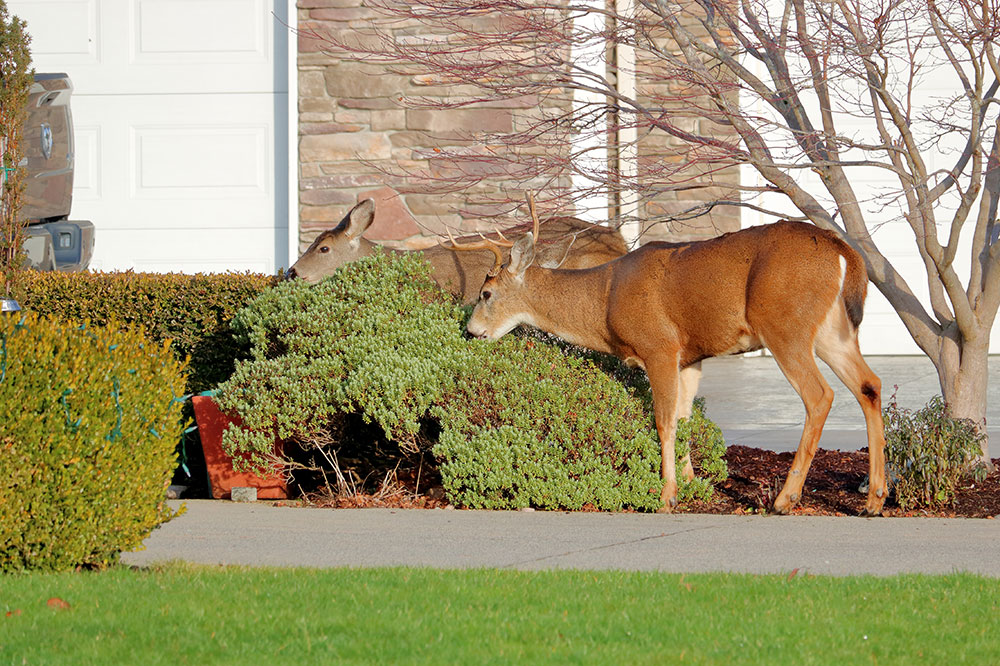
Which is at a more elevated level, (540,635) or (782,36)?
(782,36)

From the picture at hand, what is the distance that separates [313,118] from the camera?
569 inches

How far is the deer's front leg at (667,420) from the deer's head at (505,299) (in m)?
1.02

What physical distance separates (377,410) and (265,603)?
2.91m

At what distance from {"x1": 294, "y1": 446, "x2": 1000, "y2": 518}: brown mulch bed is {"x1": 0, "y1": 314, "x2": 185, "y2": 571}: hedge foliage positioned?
95.6 inches

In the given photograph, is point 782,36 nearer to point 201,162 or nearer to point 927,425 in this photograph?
point 927,425

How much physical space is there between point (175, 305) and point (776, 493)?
14.7 ft

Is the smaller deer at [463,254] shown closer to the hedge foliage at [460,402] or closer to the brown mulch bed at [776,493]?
the hedge foliage at [460,402]

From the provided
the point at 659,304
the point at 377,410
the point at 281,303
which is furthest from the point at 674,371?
the point at 281,303

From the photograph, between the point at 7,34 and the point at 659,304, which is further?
the point at 7,34

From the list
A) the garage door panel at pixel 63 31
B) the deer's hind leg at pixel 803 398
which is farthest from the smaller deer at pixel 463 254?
the garage door panel at pixel 63 31

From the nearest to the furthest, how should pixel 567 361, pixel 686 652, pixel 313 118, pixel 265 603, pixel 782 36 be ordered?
pixel 686 652 < pixel 265 603 < pixel 782 36 < pixel 567 361 < pixel 313 118

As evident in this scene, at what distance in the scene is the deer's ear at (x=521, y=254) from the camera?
336 inches

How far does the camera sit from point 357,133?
1444 cm

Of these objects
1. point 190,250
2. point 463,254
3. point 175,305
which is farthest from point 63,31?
point 463,254
